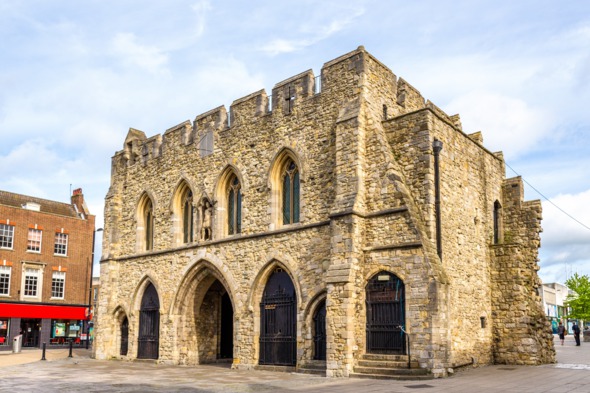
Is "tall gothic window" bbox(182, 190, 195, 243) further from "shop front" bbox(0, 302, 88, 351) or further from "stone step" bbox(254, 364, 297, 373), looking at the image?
"shop front" bbox(0, 302, 88, 351)

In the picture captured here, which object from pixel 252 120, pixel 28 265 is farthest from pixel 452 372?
pixel 28 265

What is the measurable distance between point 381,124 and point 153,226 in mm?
10789

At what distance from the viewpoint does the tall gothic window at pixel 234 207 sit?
20.4 m

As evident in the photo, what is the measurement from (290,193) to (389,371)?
6711 millimetres

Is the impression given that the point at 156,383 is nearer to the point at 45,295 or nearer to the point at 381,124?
the point at 381,124

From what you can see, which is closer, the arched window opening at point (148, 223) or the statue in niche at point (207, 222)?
the statue in niche at point (207, 222)

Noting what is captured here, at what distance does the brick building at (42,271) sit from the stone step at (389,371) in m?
25.2

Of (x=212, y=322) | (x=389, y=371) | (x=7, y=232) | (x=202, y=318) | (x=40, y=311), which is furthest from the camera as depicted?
(x=40, y=311)

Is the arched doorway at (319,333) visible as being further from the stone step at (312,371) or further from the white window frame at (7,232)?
the white window frame at (7,232)

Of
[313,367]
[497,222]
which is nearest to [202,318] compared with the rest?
[313,367]

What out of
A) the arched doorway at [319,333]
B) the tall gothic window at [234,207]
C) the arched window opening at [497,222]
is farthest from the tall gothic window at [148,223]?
the arched window opening at [497,222]

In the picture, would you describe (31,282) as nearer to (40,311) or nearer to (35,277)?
(35,277)

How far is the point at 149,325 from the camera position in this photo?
2280 centimetres

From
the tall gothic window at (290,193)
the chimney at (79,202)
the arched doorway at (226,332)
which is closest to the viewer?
the tall gothic window at (290,193)
